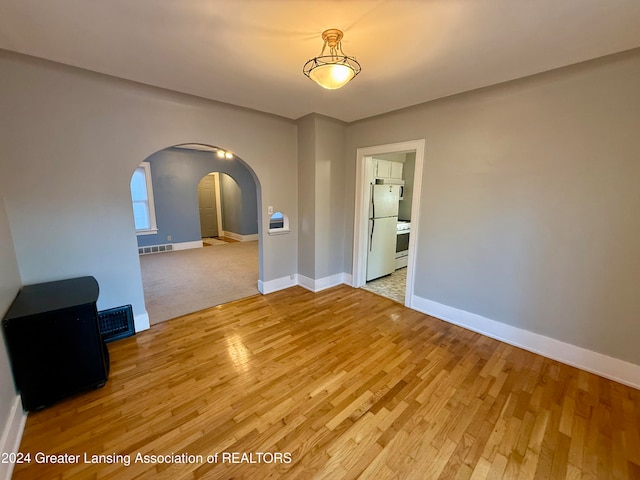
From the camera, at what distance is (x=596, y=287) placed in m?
2.21

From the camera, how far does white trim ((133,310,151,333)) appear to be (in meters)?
2.82

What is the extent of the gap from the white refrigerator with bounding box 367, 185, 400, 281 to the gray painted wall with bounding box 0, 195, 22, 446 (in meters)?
3.81

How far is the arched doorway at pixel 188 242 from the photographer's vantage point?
402 cm

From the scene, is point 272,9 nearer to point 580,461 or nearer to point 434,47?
point 434,47

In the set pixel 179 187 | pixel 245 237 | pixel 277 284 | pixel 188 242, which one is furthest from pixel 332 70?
pixel 245 237

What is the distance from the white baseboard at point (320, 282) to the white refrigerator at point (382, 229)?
503 mm

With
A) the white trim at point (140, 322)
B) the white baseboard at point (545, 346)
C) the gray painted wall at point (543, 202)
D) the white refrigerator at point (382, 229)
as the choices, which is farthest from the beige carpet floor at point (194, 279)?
the gray painted wall at point (543, 202)

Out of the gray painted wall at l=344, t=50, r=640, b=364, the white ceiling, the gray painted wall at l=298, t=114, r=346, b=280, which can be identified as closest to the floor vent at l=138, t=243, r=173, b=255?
the gray painted wall at l=298, t=114, r=346, b=280

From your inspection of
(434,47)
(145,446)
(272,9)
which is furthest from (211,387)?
(434,47)

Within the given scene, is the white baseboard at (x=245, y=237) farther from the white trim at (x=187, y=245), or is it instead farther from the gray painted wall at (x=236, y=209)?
the white trim at (x=187, y=245)

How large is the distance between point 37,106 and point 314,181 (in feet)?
9.11

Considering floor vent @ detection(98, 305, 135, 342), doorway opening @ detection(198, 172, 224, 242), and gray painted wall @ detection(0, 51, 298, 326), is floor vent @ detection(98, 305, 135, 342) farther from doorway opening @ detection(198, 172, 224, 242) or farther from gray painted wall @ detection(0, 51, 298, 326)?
doorway opening @ detection(198, 172, 224, 242)

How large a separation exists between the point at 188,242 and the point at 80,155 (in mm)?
4959

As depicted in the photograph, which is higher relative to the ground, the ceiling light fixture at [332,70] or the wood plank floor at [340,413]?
the ceiling light fixture at [332,70]
